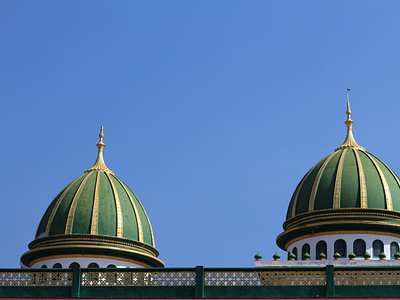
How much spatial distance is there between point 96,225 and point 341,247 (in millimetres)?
9454

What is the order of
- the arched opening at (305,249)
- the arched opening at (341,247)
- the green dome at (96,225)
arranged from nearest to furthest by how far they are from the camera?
the arched opening at (341,247)
the arched opening at (305,249)
the green dome at (96,225)

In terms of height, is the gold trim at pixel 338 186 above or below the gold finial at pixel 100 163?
below

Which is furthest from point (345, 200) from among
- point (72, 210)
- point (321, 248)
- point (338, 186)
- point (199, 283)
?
point (199, 283)

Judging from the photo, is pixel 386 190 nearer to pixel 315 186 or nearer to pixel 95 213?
pixel 315 186

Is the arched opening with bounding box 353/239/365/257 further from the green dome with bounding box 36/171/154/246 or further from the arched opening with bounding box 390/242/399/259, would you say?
the green dome with bounding box 36/171/154/246

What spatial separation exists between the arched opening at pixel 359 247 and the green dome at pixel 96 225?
8.02 metres

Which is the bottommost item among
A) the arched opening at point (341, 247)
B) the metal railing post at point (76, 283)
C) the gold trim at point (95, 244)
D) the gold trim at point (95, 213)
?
the metal railing post at point (76, 283)

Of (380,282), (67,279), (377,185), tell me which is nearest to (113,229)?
(377,185)

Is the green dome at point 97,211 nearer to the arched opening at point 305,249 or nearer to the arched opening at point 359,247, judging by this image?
the arched opening at point 305,249

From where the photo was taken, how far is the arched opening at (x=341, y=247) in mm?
35625

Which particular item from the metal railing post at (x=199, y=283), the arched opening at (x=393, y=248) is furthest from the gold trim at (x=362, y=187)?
the metal railing post at (x=199, y=283)

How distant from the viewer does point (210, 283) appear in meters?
24.0

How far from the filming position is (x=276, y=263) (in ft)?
108

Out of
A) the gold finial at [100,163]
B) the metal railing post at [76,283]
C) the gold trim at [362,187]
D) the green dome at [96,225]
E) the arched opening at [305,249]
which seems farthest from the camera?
the gold finial at [100,163]
